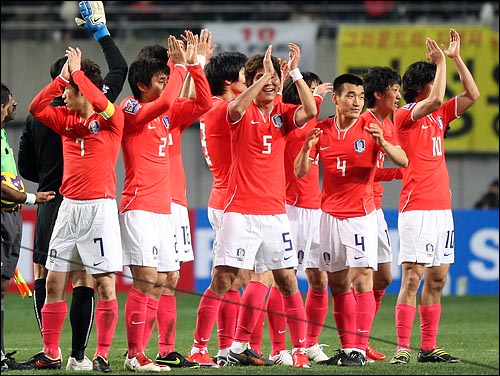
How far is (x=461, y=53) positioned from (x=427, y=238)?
28.4 ft

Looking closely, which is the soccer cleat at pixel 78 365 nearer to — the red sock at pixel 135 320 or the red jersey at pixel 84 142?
the red sock at pixel 135 320

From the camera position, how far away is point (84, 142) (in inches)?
286

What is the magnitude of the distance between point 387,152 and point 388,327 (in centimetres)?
431

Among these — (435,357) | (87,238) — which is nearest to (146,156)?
(87,238)

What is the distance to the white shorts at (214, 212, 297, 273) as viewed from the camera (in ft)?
24.7

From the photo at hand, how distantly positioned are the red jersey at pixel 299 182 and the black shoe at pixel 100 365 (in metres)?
2.11

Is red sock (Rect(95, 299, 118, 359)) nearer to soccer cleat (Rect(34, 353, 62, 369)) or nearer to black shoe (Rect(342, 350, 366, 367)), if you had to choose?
soccer cleat (Rect(34, 353, 62, 369))

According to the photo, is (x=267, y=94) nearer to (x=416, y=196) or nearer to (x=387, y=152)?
(x=387, y=152)

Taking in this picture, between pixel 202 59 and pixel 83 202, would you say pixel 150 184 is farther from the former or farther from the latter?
pixel 202 59

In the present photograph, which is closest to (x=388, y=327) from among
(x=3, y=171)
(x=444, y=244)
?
(x=444, y=244)

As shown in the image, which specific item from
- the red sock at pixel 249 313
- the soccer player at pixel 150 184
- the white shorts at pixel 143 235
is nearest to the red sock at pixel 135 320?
the soccer player at pixel 150 184

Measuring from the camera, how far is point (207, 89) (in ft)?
24.5

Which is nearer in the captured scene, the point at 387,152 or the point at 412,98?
the point at 387,152

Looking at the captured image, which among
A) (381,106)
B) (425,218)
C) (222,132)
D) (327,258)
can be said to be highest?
(381,106)
